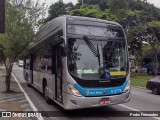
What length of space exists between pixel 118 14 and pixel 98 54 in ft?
86.1

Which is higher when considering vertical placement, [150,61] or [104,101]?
[150,61]

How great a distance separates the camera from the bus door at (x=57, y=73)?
10531 millimetres

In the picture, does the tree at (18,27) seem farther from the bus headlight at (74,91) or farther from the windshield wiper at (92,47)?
the bus headlight at (74,91)

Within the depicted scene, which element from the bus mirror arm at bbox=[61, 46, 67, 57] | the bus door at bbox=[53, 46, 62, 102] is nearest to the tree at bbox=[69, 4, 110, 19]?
the bus door at bbox=[53, 46, 62, 102]

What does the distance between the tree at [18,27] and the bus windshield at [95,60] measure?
6.78 metres

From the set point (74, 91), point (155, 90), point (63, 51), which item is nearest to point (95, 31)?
point (63, 51)

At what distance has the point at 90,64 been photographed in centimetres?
982

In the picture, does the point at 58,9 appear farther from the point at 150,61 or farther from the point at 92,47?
the point at 92,47

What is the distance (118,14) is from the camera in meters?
35.4

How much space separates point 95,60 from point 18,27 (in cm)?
723

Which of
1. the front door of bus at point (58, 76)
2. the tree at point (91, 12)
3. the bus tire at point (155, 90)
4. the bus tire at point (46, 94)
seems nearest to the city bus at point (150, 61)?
the tree at point (91, 12)

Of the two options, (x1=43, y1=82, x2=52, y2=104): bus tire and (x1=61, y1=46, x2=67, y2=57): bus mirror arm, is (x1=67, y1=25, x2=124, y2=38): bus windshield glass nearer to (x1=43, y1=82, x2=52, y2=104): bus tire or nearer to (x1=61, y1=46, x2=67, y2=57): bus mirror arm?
(x1=61, y1=46, x2=67, y2=57): bus mirror arm

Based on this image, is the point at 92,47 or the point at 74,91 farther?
the point at 92,47

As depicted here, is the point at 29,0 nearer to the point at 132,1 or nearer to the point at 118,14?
the point at 118,14
